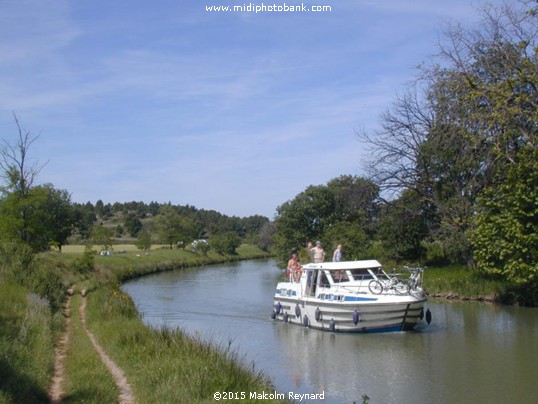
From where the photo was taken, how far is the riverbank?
10.8 m

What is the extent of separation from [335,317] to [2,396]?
16436mm

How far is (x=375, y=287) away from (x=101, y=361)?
40.9 ft

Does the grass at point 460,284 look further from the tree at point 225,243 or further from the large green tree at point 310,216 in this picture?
the tree at point 225,243

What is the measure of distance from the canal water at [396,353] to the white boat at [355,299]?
496 millimetres

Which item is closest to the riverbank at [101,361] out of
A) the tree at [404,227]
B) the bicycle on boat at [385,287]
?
the bicycle on boat at [385,287]

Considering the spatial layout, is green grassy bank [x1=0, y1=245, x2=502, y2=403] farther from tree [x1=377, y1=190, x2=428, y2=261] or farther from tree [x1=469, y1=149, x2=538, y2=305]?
tree [x1=377, y1=190, x2=428, y2=261]

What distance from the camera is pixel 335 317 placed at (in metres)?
24.1

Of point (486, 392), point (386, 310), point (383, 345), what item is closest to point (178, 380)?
point (486, 392)

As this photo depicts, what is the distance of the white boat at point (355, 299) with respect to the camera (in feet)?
76.0

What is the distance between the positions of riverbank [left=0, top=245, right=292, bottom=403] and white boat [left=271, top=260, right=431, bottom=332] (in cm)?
735

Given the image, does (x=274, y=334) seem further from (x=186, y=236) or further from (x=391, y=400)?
(x=186, y=236)

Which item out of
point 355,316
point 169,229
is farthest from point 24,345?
point 169,229

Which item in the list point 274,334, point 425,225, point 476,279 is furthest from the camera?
point 425,225

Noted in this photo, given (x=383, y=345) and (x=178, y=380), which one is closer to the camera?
(x=178, y=380)
